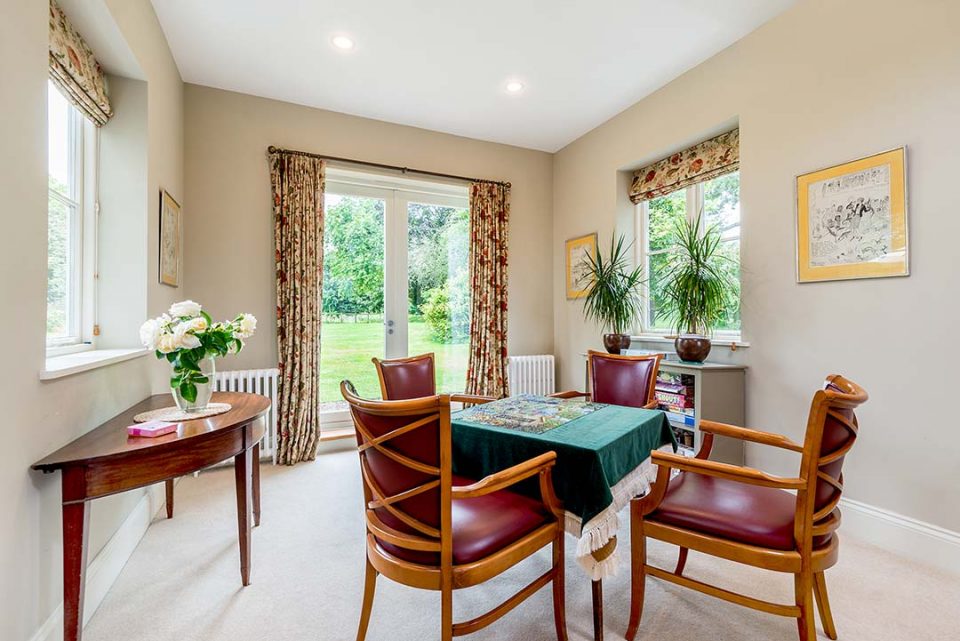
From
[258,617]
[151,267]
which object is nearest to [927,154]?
[258,617]

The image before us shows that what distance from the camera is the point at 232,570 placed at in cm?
204

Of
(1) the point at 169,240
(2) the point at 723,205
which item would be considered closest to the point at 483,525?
(1) the point at 169,240

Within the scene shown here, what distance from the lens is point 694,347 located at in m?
2.91

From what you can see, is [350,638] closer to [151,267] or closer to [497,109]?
[151,267]

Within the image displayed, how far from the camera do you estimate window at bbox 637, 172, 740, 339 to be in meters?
3.13

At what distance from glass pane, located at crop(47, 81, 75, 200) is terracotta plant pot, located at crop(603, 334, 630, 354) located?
11.6 ft

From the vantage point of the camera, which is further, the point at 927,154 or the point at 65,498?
the point at 927,154

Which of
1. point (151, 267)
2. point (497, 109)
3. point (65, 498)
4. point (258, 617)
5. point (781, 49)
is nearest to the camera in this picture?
point (65, 498)

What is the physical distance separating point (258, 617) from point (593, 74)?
3.88 meters

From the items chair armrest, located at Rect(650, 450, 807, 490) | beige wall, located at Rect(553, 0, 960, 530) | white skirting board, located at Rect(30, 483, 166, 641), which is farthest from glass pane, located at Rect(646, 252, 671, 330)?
white skirting board, located at Rect(30, 483, 166, 641)

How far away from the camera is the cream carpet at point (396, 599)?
1.62 meters

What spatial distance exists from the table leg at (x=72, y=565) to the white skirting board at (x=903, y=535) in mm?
3308

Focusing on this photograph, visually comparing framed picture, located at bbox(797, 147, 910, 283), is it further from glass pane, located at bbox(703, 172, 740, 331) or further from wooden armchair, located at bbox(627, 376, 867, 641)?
wooden armchair, located at bbox(627, 376, 867, 641)

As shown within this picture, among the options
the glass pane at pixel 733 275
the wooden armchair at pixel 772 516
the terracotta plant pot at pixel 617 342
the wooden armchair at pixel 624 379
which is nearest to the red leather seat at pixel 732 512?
the wooden armchair at pixel 772 516
